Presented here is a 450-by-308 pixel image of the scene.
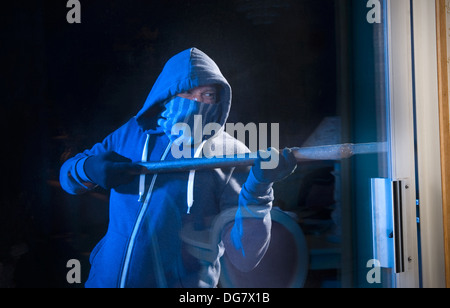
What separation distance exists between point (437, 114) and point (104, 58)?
3.13ft

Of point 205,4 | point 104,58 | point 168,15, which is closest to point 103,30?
point 104,58

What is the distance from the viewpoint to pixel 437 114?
1007mm

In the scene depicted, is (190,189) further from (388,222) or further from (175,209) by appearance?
(388,222)

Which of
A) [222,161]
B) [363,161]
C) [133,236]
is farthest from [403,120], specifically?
[133,236]

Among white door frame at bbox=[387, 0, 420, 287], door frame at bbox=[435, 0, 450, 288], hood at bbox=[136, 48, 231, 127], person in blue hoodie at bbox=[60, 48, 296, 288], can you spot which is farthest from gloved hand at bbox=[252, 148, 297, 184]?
door frame at bbox=[435, 0, 450, 288]

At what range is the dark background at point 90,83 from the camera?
3.31 ft

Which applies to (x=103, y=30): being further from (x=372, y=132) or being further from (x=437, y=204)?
(x=437, y=204)

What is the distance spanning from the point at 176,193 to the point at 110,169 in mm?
199

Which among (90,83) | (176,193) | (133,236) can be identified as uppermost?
(90,83)

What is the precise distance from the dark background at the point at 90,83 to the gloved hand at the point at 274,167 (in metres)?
0.04

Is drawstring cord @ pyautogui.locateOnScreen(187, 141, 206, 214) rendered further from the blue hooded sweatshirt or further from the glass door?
the glass door

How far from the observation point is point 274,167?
3.37ft

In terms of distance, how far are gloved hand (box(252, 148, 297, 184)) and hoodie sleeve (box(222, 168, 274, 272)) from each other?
0.02 metres

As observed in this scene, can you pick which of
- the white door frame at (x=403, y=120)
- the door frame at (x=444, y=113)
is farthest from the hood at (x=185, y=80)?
the door frame at (x=444, y=113)
